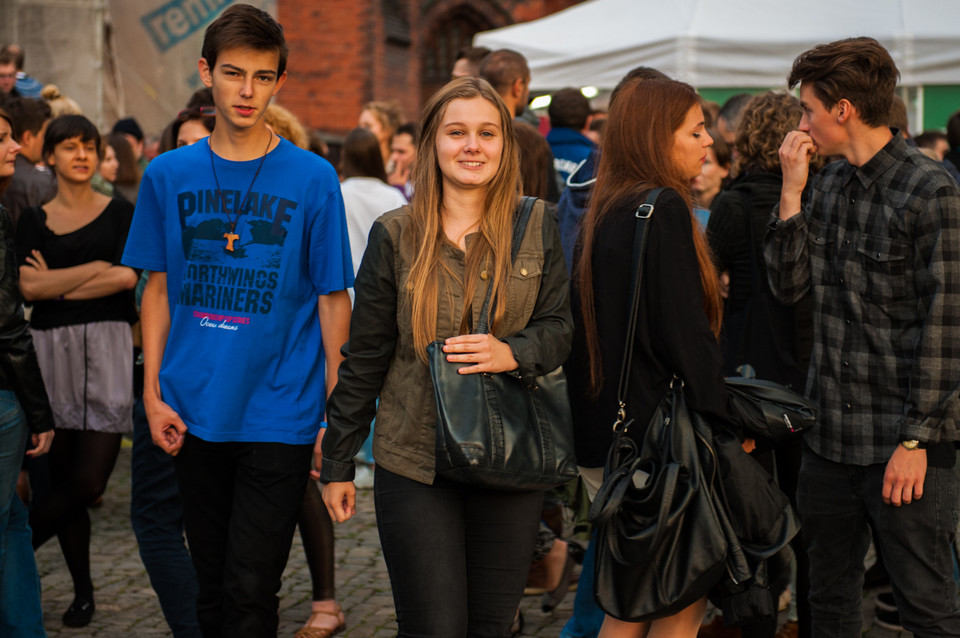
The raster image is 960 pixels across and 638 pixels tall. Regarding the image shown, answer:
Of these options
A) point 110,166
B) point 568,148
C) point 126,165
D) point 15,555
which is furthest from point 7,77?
point 15,555

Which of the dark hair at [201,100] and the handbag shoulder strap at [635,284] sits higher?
the dark hair at [201,100]

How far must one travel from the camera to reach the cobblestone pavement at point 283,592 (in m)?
4.76

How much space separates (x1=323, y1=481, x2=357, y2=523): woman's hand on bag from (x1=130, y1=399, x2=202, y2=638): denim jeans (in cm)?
123

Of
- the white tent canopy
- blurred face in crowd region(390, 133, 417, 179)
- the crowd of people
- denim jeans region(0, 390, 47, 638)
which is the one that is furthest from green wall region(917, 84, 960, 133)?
denim jeans region(0, 390, 47, 638)

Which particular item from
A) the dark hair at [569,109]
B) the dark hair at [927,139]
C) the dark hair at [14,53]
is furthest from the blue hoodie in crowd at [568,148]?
the dark hair at [14,53]

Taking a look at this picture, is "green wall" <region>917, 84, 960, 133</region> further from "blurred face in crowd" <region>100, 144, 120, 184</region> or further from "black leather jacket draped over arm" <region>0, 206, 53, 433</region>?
"black leather jacket draped over arm" <region>0, 206, 53, 433</region>

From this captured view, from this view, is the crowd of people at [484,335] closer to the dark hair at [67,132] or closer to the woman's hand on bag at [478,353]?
the woman's hand on bag at [478,353]

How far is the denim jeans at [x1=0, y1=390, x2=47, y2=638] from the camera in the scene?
3.61m

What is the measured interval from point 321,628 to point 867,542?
229 centimetres

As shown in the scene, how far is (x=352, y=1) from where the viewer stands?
18.9m

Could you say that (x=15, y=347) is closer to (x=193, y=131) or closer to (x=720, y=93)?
(x=193, y=131)

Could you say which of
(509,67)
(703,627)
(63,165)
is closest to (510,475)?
(703,627)

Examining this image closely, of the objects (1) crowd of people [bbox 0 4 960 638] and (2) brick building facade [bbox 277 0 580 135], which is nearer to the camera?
(1) crowd of people [bbox 0 4 960 638]

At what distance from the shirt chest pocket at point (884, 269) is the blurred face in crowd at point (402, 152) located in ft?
18.4
